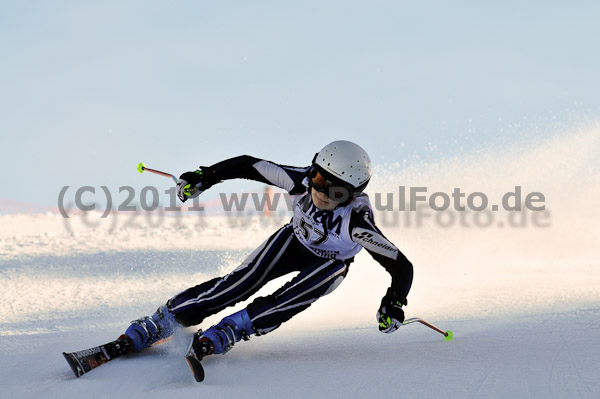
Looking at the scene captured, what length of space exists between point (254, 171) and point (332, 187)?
2.45ft

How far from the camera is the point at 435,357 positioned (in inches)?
157

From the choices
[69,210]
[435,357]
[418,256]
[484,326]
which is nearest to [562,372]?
[435,357]

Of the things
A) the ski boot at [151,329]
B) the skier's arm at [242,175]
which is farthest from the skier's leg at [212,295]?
the skier's arm at [242,175]

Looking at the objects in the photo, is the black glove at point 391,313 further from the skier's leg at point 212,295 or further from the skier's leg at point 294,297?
the skier's leg at point 212,295

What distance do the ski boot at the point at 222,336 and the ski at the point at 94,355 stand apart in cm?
46

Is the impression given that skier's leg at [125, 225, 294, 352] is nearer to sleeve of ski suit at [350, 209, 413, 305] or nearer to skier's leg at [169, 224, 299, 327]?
skier's leg at [169, 224, 299, 327]

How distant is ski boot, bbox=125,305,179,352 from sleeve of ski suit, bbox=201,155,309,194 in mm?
974

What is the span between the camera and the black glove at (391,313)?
378cm

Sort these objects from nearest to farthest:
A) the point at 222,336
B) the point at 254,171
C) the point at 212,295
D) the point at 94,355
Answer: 1. the point at 94,355
2. the point at 222,336
3. the point at 212,295
4. the point at 254,171

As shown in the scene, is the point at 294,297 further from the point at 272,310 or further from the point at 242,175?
the point at 242,175

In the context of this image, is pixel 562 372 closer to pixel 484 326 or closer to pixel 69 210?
pixel 484 326

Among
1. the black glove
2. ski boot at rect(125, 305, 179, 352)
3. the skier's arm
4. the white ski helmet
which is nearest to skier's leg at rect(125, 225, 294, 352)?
ski boot at rect(125, 305, 179, 352)

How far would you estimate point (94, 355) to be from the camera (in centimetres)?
372

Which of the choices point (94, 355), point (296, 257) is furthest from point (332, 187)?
point (94, 355)
